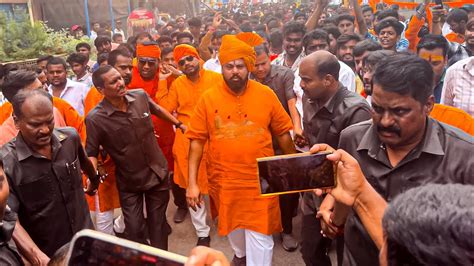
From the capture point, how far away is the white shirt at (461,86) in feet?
13.1

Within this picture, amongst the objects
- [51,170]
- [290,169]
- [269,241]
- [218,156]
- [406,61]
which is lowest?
[269,241]

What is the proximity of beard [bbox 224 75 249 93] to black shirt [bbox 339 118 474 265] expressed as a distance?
153cm

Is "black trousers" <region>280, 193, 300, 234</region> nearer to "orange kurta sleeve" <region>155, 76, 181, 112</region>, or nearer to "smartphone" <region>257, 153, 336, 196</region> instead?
"orange kurta sleeve" <region>155, 76, 181, 112</region>

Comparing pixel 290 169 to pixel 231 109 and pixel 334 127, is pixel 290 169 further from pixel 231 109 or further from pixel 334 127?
pixel 231 109

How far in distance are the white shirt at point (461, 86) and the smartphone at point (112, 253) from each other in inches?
143

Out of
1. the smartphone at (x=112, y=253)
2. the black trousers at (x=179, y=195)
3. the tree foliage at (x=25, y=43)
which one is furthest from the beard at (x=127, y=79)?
the tree foliage at (x=25, y=43)

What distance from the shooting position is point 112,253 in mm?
1267

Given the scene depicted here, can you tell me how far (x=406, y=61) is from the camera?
219cm

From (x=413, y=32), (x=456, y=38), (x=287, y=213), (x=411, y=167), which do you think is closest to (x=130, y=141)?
(x=287, y=213)

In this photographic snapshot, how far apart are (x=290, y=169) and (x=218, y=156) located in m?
1.53

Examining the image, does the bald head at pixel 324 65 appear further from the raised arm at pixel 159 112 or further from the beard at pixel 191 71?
the beard at pixel 191 71

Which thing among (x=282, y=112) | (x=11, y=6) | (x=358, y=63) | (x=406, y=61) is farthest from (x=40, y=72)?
(x=11, y=6)

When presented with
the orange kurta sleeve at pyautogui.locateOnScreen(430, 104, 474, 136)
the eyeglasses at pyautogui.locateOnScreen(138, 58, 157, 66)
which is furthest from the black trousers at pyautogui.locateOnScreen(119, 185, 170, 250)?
the orange kurta sleeve at pyautogui.locateOnScreen(430, 104, 474, 136)

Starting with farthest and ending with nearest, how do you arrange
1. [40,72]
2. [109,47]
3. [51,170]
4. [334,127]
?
[109,47], [40,72], [334,127], [51,170]
